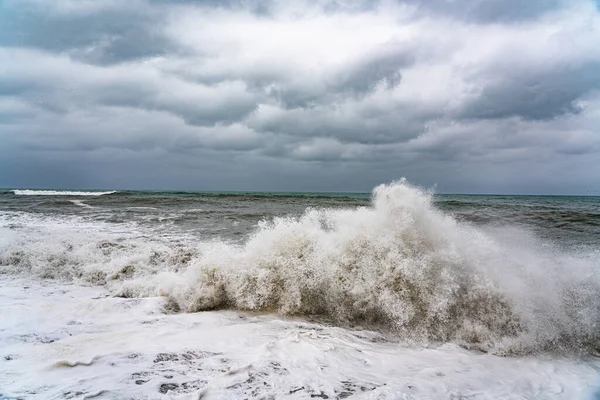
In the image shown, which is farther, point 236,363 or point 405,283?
point 405,283

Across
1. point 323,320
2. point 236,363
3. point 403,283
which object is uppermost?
point 403,283

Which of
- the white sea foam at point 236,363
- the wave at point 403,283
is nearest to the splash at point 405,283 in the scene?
the wave at point 403,283

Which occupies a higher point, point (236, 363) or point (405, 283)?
point (405, 283)

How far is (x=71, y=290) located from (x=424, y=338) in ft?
18.7

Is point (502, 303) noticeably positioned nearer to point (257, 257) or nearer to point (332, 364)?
point (332, 364)

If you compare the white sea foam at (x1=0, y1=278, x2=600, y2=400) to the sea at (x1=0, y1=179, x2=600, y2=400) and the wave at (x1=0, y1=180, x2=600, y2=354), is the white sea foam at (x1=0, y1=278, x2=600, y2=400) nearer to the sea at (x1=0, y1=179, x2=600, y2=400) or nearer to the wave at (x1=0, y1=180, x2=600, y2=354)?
the sea at (x1=0, y1=179, x2=600, y2=400)

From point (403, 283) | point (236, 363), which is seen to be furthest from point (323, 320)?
point (236, 363)

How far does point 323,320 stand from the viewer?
521cm

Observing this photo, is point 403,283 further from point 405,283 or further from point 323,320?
point 323,320

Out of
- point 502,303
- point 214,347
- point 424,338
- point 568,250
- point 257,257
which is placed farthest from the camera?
point 568,250

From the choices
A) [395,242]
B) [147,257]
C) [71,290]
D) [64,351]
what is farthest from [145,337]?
[147,257]

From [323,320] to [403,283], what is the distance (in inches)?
48.6

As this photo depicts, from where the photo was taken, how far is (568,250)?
9664mm

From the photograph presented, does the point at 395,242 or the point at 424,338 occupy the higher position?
the point at 395,242
